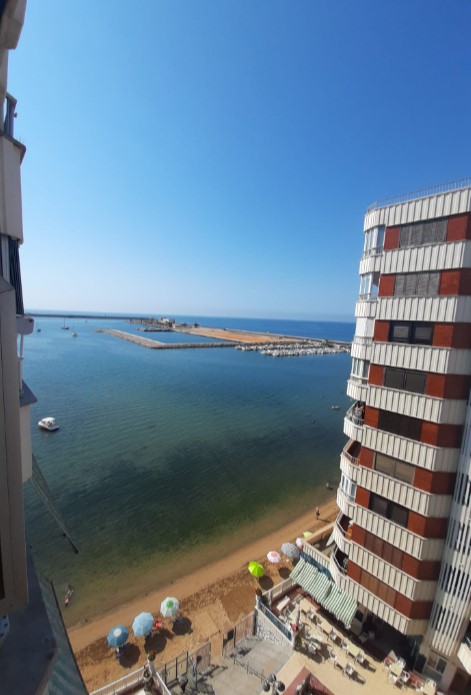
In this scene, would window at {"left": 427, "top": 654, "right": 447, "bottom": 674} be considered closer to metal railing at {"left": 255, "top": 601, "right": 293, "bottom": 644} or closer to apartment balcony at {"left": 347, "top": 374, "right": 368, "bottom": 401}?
metal railing at {"left": 255, "top": 601, "right": 293, "bottom": 644}

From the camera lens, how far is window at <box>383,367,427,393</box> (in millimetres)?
11641

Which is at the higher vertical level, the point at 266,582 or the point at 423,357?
the point at 423,357

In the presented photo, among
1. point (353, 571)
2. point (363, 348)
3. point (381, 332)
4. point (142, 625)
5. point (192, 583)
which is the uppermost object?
point (381, 332)

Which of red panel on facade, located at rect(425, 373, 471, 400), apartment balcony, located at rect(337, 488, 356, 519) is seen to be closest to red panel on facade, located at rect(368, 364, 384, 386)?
red panel on facade, located at rect(425, 373, 471, 400)

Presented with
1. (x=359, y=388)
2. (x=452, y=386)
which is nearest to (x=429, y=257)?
(x=452, y=386)

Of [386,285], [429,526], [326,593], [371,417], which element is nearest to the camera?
[429,526]

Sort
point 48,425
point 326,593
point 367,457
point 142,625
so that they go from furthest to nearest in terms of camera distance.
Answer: point 48,425 < point 142,625 < point 326,593 < point 367,457

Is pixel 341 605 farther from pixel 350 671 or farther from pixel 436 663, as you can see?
pixel 436 663

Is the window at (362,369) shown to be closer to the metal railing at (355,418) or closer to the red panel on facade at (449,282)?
the metal railing at (355,418)

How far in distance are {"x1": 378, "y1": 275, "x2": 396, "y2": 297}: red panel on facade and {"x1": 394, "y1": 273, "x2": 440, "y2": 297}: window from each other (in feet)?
0.48

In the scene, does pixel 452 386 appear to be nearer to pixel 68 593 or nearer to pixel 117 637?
pixel 117 637

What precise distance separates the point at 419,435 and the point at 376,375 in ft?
8.76

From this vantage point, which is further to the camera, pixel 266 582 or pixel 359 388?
pixel 266 582

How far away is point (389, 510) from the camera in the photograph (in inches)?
496
